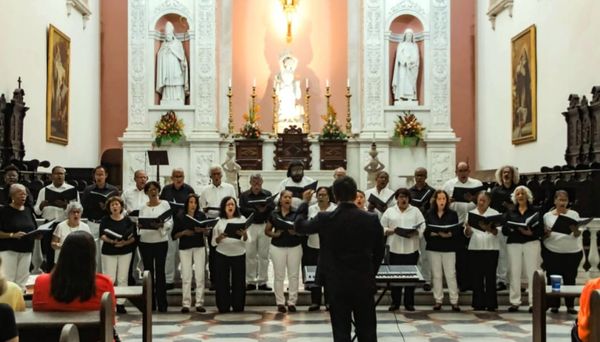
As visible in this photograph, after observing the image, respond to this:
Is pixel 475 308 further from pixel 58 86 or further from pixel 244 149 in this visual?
pixel 58 86

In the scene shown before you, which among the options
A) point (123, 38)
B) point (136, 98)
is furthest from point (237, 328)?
point (123, 38)

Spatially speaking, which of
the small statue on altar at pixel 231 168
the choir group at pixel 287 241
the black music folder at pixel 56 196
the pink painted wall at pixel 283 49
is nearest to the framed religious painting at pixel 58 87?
the small statue on altar at pixel 231 168

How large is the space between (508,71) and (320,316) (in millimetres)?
8913

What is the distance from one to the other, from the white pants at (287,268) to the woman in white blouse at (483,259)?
208 cm

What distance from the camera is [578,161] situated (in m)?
11.9

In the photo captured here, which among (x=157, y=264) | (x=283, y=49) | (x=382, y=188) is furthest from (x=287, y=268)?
(x=283, y=49)

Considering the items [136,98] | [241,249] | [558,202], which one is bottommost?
[241,249]

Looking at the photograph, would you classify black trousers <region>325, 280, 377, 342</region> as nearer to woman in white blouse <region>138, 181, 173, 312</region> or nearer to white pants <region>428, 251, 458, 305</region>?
white pants <region>428, 251, 458, 305</region>

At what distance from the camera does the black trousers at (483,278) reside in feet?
30.7

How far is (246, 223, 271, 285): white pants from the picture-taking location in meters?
10.1

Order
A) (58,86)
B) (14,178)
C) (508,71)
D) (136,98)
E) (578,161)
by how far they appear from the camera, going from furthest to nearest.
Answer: (136,98) → (508,71) → (58,86) → (578,161) → (14,178)

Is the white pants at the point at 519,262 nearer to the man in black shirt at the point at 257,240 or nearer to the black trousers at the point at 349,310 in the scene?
the man in black shirt at the point at 257,240

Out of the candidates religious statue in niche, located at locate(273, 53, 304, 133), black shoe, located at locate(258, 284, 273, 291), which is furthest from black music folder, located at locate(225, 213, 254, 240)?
religious statue in niche, located at locate(273, 53, 304, 133)

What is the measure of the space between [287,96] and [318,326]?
953 cm
